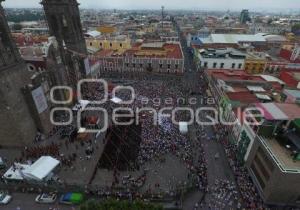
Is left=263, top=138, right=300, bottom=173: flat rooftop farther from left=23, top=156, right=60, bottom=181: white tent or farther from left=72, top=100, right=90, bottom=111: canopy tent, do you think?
left=72, top=100, right=90, bottom=111: canopy tent

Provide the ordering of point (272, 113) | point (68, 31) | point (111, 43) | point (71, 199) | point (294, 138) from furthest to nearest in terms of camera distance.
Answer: point (111, 43) → point (68, 31) → point (272, 113) → point (71, 199) → point (294, 138)

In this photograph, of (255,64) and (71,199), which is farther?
(255,64)

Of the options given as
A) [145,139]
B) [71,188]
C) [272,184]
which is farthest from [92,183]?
[272,184]

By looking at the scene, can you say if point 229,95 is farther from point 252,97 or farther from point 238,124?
point 238,124

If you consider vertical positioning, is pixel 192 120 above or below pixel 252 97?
below

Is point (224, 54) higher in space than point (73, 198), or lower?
higher

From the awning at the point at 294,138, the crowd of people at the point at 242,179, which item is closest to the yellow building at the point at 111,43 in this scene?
the crowd of people at the point at 242,179

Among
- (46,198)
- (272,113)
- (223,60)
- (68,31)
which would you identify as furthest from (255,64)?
(46,198)

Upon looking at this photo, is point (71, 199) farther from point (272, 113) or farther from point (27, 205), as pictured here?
point (272, 113)
